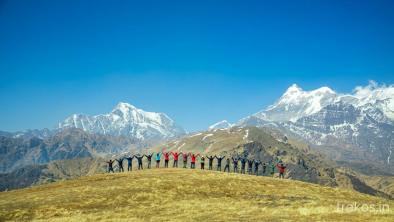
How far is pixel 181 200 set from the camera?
55.9 m

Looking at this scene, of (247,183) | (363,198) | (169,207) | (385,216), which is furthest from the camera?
(247,183)

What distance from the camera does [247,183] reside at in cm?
6788

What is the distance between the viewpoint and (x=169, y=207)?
2030 inches

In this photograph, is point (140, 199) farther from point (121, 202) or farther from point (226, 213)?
point (226, 213)

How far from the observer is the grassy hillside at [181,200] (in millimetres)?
44531

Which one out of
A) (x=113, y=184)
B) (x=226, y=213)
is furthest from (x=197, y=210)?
(x=113, y=184)

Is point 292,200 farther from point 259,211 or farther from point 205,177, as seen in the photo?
point 205,177

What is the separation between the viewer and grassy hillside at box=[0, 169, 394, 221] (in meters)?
44.5

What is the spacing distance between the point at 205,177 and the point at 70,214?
1071 inches

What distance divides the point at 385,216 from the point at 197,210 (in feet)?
65.4

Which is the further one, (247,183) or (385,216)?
(247,183)

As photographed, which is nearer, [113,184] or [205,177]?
[113,184]

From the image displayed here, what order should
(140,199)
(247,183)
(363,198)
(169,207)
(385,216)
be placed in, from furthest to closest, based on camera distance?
(247,183) < (363,198) < (140,199) < (169,207) < (385,216)

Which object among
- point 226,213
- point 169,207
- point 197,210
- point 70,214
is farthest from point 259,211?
point 70,214
